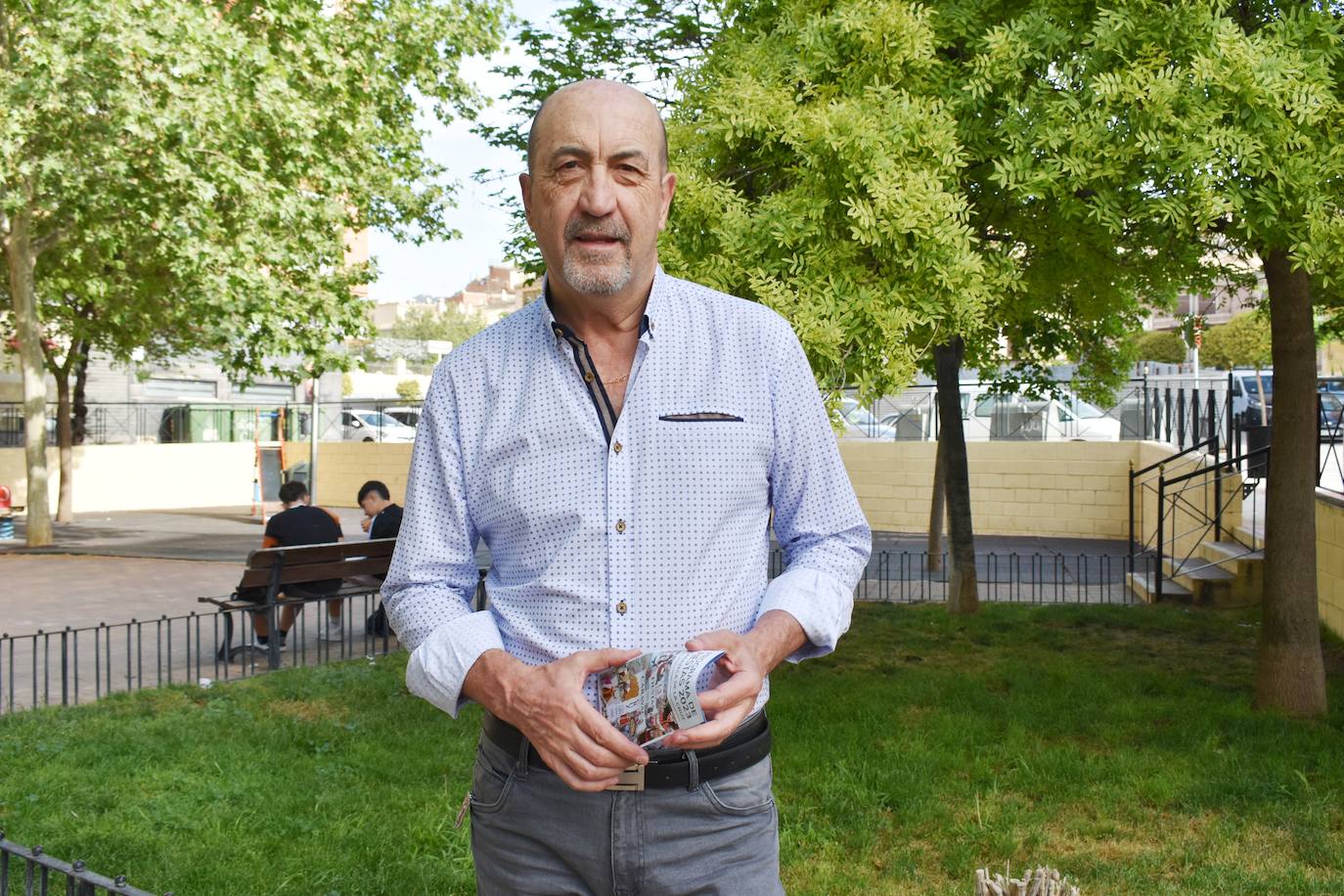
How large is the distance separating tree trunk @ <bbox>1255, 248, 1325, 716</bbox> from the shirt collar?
671cm

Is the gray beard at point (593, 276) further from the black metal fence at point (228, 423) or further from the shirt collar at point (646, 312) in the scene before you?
the black metal fence at point (228, 423)

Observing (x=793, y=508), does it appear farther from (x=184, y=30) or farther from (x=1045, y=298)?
(x=184, y=30)

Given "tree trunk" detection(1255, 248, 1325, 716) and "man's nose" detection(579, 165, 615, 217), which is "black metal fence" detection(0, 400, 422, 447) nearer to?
"tree trunk" detection(1255, 248, 1325, 716)

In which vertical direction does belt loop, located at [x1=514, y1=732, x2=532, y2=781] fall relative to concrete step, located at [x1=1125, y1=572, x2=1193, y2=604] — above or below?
above

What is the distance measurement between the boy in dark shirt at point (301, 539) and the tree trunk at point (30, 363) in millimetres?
9982

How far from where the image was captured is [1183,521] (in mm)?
16391

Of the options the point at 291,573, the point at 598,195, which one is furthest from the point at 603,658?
the point at 291,573

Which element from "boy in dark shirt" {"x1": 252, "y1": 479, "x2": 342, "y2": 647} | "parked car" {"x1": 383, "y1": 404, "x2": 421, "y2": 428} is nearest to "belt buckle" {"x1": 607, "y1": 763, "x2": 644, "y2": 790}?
"boy in dark shirt" {"x1": 252, "y1": 479, "x2": 342, "y2": 647}

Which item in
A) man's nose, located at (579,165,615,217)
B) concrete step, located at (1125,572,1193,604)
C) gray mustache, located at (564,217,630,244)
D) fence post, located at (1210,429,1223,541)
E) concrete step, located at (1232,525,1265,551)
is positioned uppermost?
man's nose, located at (579,165,615,217)

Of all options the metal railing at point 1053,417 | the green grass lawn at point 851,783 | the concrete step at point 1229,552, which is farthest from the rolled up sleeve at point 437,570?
the metal railing at point 1053,417

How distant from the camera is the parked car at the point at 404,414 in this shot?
34.4 meters

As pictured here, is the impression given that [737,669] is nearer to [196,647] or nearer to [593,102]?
[593,102]

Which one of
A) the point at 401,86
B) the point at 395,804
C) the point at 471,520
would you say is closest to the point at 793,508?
the point at 471,520

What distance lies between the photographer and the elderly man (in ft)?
6.87
